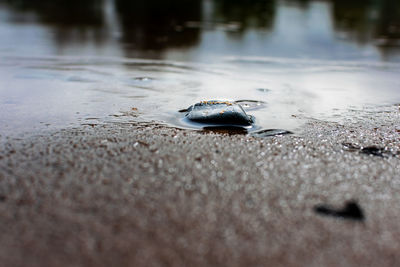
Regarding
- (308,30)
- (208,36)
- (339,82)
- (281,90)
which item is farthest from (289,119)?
(308,30)

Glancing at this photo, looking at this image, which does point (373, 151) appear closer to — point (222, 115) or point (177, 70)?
point (222, 115)

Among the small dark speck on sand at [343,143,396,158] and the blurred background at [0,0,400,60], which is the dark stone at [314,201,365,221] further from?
the blurred background at [0,0,400,60]

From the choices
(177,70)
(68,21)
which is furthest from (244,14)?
(177,70)

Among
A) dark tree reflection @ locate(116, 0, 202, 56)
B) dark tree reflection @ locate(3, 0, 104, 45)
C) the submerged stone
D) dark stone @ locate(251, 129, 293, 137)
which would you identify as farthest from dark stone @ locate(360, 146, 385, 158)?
dark tree reflection @ locate(3, 0, 104, 45)

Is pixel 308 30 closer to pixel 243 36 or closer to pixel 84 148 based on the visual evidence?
pixel 243 36

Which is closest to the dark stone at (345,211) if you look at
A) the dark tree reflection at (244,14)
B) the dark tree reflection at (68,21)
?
the dark tree reflection at (68,21)

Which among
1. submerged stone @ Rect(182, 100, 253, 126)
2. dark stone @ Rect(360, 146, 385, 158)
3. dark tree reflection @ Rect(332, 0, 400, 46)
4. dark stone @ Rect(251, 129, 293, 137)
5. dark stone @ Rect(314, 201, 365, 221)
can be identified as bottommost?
dark stone @ Rect(314, 201, 365, 221)
